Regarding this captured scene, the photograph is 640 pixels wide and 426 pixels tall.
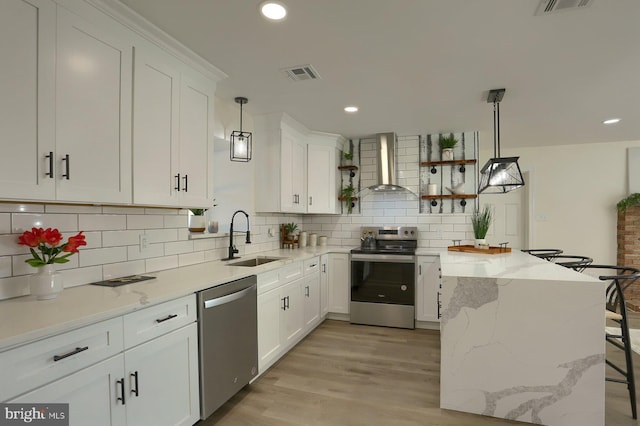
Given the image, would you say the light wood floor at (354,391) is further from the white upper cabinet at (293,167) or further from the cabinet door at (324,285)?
the white upper cabinet at (293,167)

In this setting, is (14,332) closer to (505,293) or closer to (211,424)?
(211,424)

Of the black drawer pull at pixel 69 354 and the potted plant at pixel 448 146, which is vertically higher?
the potted plant at pixel 448 146

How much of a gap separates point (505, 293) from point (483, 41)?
163cm

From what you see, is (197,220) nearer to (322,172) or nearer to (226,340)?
(226,340)

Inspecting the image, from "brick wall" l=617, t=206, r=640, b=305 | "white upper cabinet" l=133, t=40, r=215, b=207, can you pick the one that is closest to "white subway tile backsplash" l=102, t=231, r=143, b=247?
"white upper cabinet" l=133, t=40, r=215, b=207

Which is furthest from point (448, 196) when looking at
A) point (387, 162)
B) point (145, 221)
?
point (145, 221)

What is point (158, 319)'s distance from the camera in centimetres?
174

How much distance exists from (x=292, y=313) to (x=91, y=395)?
2014 millimetres

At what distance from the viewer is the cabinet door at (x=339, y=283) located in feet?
14.1

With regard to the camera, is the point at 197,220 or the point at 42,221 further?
the point at 197,220

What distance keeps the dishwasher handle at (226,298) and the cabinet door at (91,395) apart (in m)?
0.59

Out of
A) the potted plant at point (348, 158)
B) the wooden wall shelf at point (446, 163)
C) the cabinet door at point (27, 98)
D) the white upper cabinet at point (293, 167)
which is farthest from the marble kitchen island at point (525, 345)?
the potted plant at point (348, 158)

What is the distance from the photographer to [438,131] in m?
4.38
